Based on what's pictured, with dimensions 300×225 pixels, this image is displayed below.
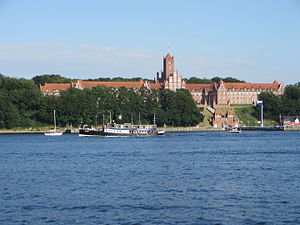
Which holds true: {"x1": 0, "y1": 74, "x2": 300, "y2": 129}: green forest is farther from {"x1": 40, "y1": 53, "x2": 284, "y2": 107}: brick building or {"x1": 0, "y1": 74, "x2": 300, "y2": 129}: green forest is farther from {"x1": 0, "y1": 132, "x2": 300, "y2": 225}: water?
{"x1": 0, "y1": 132, "x2": 300, "y2": 225}: water

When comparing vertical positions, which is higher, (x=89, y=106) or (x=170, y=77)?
(x=170, y=77)

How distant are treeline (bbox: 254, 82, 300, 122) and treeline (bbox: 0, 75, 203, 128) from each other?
68.4 feet

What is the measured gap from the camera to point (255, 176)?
38375 mm

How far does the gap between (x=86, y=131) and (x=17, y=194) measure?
7061 centimetres

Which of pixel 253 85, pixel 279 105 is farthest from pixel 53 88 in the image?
pixel 253 85

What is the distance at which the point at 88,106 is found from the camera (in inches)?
4943

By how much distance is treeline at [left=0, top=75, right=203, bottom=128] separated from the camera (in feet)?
406

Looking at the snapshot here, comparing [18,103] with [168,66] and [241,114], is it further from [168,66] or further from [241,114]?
[168,66]

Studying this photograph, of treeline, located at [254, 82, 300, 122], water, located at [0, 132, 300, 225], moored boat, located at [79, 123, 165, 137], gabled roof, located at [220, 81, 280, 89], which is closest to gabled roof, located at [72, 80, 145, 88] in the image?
gabled roof, located at [220, 81, 280, 89]

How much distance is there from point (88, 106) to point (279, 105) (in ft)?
166

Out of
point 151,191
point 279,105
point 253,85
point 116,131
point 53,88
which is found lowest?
point 151,191

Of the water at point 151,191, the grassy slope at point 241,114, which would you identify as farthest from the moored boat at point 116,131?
the water at point 151,191

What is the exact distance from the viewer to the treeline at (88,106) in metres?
124

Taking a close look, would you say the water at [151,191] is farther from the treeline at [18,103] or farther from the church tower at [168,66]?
the church tower at [168,66]
